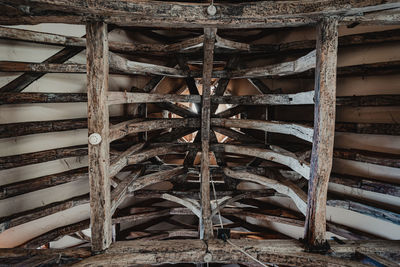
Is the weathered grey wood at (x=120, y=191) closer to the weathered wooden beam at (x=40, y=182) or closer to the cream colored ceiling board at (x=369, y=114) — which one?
the weathered wooden beam at (x=40, y=182)

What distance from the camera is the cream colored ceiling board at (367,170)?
9.62 ft

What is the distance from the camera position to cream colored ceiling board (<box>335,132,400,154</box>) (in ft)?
9.55

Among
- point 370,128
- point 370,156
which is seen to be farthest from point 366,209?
point 370,128

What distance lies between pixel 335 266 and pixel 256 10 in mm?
2358

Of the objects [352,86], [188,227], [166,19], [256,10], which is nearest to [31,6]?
[166,19]

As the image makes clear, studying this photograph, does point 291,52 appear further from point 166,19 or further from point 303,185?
point 166,19

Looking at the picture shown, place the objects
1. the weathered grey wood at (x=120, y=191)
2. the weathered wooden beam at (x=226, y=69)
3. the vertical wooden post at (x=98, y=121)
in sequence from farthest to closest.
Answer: the weathered wooden beam at (x=226, y=69) → the weathered grey wood at (x=120, y=191) → the vertical wooden post at (x=98, y=121)

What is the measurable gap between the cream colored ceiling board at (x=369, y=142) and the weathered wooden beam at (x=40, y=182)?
3.86 m

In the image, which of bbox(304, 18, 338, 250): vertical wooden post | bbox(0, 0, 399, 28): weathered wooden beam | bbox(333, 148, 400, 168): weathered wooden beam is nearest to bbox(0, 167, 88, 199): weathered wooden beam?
bbox(0, 0, 399, 28): weathered wooden beam

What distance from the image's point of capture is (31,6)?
1.68 meters

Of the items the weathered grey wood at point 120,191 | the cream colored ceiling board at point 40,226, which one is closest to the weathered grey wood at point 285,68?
the weathered grey wood at point 120,191

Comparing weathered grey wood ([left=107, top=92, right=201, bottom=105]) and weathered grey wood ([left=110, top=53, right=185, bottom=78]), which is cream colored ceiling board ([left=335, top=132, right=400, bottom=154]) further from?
weathered grey wood ([left=110, top=53, right=185, bottom=78])

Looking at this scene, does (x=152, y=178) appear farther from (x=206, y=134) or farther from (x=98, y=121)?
(x=98, y=121)

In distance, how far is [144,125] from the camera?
283 cm
